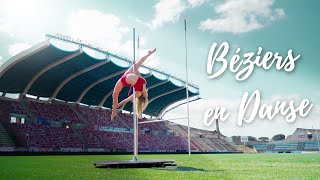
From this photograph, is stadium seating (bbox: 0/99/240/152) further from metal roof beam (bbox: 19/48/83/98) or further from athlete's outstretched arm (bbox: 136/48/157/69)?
athlete's outstretched arm (bbox: 136/48/157/69)

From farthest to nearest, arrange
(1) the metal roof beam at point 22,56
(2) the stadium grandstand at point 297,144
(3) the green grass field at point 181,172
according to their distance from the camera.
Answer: (2) the stadium grandstand at point 297,144 → (1) the metal roof beam at point 22,56 → (3) the green grass field at point 181,172

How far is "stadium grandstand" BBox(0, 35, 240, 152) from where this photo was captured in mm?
26000

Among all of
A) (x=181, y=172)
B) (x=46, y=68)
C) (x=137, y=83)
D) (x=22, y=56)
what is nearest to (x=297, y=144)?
(x=46, y=68)

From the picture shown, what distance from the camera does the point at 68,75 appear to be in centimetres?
2967

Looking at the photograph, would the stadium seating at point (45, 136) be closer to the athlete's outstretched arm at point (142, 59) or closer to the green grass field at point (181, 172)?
the green grass field at point (181, 172)

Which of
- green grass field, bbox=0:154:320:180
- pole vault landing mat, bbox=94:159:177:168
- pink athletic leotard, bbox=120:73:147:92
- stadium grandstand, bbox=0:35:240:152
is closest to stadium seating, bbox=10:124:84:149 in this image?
stadium grandstand, bbox=0:35:240:152

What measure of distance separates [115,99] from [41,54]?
61.5 ft

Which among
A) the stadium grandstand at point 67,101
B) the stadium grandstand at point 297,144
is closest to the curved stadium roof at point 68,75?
the stadium grandstand at point 67,101

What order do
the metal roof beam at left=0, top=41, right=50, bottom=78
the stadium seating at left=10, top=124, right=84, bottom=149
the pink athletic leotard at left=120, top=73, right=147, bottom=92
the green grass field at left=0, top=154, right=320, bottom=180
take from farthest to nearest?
the stadium seating at left=10, top=124, right=84, bottom=149 → the metal roof beam at left=0, top=41, right=50, bottom=78 → the pink athletic leotard at left=120, top=73, right=147, bottom=92 → the green grass field at left=0, top=154, right=320, bottom=180

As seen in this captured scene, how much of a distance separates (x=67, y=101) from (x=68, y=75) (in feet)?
20.6

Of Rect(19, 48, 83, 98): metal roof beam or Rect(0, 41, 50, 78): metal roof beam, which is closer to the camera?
Rect(0, 41, 50, 78): metal roof beam

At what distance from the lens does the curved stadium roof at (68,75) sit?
25250mm

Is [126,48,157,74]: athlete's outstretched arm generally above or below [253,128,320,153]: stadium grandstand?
above

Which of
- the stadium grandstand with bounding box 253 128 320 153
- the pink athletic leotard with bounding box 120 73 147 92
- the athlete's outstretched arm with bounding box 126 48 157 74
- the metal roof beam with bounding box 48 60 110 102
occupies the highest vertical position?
the metal roof beam with bounding box 48 60 110 102
